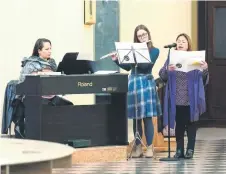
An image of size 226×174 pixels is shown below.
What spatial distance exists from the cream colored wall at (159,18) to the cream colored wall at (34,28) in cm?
185

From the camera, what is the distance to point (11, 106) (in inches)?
351

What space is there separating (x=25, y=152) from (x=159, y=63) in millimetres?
8453

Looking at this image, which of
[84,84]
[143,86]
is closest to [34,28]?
[84,84]

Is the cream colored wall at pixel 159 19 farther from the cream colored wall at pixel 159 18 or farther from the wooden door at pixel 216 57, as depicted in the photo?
the wooden door at pixel 216 57

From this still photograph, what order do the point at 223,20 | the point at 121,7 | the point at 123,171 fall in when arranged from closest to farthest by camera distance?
the point at 123,171
the point at 121,7
the point at 223,20

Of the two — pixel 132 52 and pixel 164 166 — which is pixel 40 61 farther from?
pixel 164 166

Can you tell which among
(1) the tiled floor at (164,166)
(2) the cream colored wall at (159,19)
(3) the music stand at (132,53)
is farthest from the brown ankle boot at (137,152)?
(2) the cream colored wall at (159,19)

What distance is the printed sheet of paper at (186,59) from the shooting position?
29.1 feet

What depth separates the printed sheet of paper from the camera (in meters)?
8.86

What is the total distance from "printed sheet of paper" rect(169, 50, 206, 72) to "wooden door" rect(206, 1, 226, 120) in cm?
422

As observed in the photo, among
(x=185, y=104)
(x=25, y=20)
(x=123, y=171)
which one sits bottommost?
(x=123, y=171)

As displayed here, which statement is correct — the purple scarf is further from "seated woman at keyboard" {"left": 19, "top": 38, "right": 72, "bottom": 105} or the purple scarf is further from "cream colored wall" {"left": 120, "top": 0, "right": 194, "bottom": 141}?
"cream colored wall" {"left": 120, "top": 0, "right": 194, "bottom": 141}

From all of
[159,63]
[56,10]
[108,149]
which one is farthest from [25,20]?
[159,63]

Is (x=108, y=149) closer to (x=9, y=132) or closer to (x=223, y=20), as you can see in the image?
(x=9, y=132)
